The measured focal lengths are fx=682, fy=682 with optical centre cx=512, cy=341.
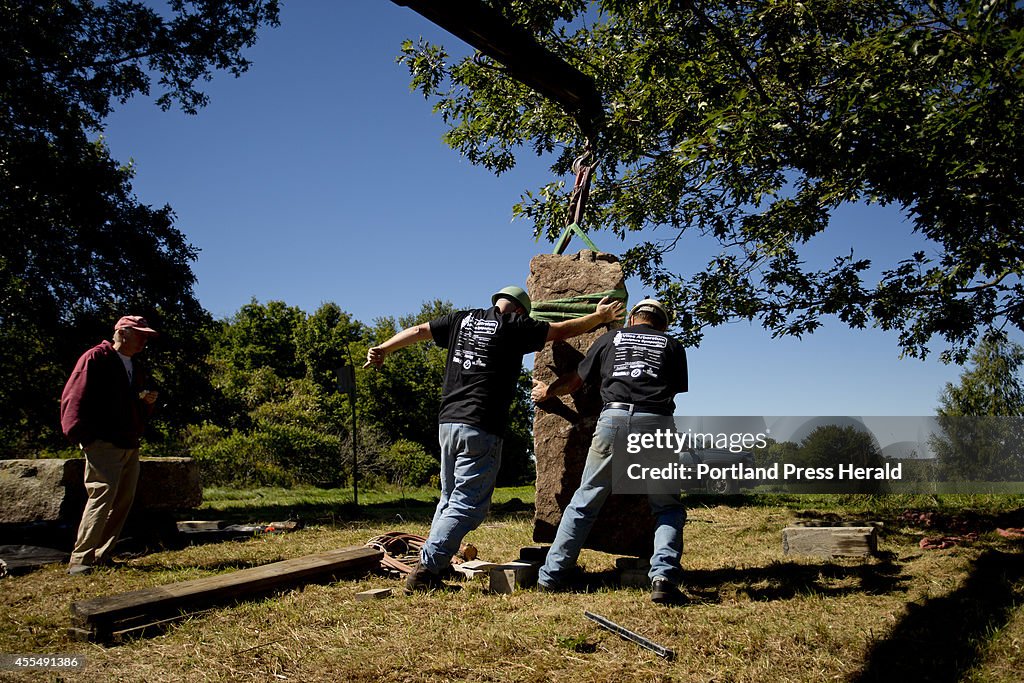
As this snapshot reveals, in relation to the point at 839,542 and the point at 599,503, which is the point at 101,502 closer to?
the point at 599,503

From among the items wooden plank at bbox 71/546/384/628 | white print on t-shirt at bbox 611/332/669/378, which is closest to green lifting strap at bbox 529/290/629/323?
white print on t-shirt at bbox 611/332/669/378

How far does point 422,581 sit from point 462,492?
64 centimetres

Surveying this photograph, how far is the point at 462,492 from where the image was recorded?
14.4 ft

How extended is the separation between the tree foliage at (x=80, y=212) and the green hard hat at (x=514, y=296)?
29.6ft

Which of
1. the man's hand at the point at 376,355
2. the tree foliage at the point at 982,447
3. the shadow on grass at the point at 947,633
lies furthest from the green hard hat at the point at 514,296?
the tree foliage at the point at 982,447

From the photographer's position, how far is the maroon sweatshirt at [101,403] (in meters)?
5.65

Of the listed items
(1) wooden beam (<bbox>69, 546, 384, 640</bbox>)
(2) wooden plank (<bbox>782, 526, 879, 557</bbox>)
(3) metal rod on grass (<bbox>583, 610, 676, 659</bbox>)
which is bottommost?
(1) wooden beam (<bbox>69, 546, 384, 640</bbox>)

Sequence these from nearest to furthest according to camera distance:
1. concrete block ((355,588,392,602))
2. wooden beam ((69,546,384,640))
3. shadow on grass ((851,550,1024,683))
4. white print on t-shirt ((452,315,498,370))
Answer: shadow on grass ((851,550,1024,683)) → wooden beam ((69,546,384,640)) → concrete block ((355,588,392,602)) → white print on t-shirt ((452,315,498,370))

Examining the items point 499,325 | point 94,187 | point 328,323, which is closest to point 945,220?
point 499,325

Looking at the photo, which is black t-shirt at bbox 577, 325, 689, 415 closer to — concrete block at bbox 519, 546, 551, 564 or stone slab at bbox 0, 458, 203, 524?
concrete block at bbox 519, 546, 551, 564

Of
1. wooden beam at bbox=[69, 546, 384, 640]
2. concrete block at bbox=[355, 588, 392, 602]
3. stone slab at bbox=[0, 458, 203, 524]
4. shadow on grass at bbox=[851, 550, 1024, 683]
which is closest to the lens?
shadow on grass at bbox=[851, 550, 1024, 683]

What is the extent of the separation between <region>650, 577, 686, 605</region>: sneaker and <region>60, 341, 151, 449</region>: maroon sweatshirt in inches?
179

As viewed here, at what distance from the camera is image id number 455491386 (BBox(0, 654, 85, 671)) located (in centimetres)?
318

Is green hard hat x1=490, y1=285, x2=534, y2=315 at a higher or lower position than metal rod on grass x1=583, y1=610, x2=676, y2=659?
higher
